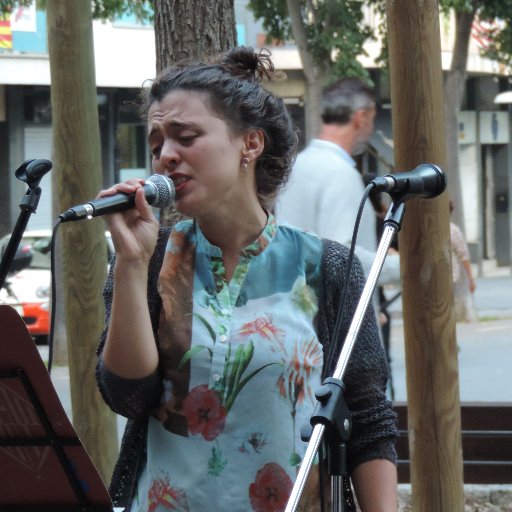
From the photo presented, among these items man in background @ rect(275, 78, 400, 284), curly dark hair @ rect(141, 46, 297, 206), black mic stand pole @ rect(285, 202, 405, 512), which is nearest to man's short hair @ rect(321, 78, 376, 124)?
man in background @ rect(275, 78, 400, 284)

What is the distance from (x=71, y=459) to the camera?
2379 mm

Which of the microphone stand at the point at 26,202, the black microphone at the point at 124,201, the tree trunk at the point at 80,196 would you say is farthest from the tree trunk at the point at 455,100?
the black microphone at the point at 124,201

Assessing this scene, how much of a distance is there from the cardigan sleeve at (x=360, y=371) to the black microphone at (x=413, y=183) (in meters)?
0.18

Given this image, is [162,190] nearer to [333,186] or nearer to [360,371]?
[360,371]

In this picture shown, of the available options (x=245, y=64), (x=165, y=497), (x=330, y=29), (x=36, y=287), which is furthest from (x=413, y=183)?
(x=330, y=29)

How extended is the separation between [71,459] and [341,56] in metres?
14.8

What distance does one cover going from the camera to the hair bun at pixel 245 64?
2.90 m

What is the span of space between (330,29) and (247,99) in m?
14.3

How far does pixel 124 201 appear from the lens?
247 cm

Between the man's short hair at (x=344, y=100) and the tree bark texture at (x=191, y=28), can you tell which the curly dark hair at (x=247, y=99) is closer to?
the tree bark texture at (x=191, y=28)

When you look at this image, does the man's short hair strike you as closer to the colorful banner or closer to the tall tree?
the tall tree

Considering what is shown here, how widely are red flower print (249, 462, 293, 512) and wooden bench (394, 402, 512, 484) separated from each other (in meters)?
3.62

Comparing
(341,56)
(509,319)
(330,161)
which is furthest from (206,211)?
(509,319)

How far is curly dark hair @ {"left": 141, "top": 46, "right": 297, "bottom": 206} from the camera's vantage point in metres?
2.78
